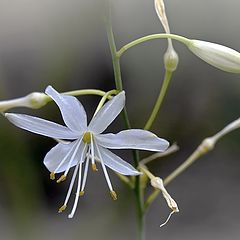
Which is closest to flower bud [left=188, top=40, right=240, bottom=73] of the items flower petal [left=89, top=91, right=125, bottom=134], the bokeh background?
flower petal [left=89, top=91, right=125, bottom=134]

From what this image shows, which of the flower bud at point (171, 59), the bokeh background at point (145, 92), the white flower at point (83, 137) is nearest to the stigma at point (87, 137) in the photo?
the white flower at point (83, 137)

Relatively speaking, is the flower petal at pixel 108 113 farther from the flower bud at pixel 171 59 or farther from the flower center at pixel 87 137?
the flower bud at pixel 171 59

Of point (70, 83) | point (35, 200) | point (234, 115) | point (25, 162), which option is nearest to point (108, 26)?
point (25, 162)

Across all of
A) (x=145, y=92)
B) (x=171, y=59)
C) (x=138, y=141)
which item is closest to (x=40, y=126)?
(x=138, y=141)

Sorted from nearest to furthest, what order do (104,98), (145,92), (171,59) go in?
(104,98) < (171,59) < (145,92)

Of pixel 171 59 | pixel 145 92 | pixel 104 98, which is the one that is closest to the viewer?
pixel 104 98

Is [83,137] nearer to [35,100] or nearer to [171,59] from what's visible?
[35,100]

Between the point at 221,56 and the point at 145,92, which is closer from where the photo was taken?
the point at 221,56
